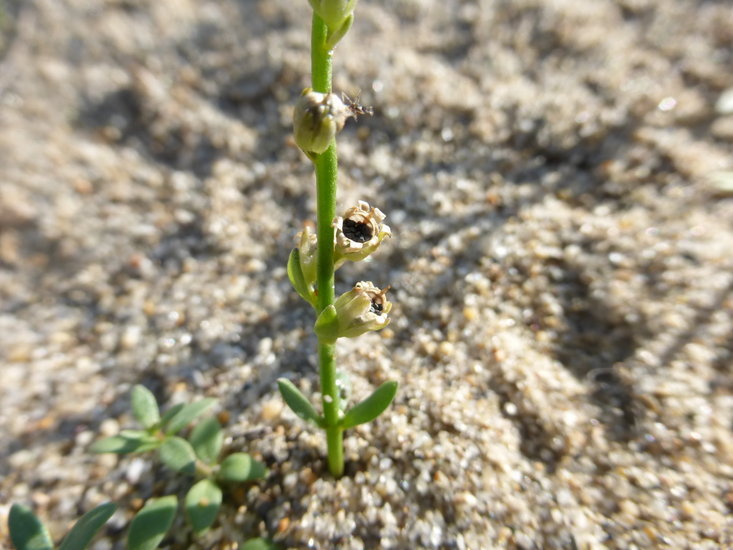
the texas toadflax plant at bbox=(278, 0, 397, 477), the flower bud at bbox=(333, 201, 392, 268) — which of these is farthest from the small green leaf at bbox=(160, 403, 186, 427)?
the flower bud at bbox=(333, 201, 392, 268)

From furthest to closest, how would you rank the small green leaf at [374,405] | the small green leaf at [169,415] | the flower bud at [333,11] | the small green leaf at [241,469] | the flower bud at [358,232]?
the small green leaf at [169,415] < the small green leaf at [241,469] < the small green leaf at [374,405] < the flower bud at [358,232] < the flower bud at [333,11]

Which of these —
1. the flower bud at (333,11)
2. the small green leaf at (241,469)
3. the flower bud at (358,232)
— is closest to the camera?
the flower bud at (333,11)

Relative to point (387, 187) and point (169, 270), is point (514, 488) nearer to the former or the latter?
point (387, 187)

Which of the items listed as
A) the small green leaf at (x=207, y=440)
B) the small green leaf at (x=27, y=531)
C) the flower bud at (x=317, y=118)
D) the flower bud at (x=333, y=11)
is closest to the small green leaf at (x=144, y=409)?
the small green leaf at (x=207, y=440)

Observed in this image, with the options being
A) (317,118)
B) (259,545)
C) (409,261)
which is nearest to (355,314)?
(317,118)

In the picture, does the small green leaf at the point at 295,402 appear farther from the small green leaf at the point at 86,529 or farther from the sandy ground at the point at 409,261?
the small green leaf at the point at 86,529

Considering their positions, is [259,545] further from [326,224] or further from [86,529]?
[326,224]

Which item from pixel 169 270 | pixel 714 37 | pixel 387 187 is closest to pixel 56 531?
pixel 169 270

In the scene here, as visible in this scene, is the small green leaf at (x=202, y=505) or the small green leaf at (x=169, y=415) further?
the small green leaf at (x=169, y=415)
